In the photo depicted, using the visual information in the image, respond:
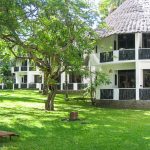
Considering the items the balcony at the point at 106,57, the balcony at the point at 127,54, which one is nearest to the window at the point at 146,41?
the balcony at the point at 127,54

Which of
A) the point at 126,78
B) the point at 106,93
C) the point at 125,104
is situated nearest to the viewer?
the point at 125,104

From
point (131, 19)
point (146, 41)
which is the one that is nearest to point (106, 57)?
point (146, 41)

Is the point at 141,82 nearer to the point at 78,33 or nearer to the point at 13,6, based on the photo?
the point at 78,33

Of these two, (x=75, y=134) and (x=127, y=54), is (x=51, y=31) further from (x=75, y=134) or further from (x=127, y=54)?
(x=127, y=54)

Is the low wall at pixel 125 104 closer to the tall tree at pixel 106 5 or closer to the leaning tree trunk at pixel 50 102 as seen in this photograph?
the leaning tree trunk at pixel 50 102

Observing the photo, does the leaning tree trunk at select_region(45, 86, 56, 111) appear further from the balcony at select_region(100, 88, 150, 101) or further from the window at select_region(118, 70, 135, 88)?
the window at select_region(118, 70, 135, 88)

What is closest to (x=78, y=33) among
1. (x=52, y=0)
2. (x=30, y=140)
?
(x=52, y=0)

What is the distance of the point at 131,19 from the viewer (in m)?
35.4

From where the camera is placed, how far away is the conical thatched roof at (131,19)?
33634 mm

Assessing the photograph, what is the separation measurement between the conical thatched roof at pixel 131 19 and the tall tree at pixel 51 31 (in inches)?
174

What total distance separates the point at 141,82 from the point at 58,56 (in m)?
9.88

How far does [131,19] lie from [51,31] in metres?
11.8

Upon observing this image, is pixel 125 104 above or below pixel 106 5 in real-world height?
below

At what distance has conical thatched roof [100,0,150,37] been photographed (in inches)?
1324
